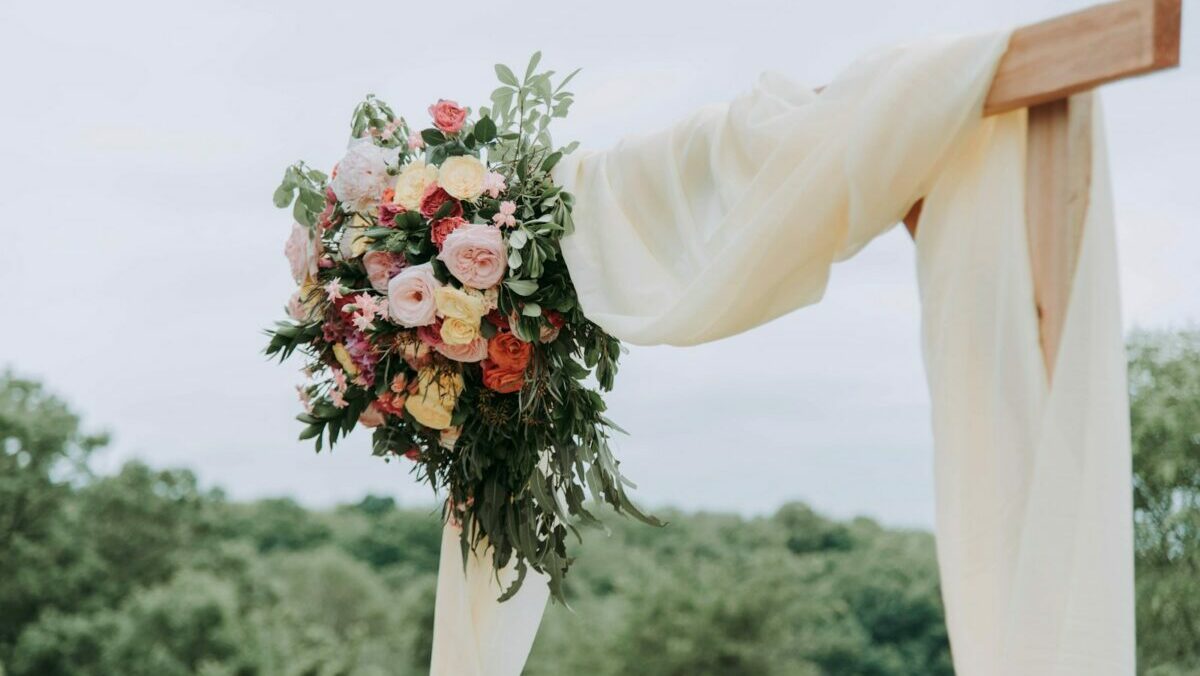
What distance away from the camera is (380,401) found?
2.77 meters

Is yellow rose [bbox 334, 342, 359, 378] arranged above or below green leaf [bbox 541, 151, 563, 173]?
below

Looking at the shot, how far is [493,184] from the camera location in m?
2.62

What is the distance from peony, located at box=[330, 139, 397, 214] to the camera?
2.77 metres

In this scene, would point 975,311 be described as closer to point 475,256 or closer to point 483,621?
point 475,256

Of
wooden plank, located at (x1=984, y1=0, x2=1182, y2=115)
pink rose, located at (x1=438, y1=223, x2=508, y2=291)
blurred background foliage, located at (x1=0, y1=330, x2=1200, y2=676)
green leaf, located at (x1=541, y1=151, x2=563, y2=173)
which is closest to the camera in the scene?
wooden plank, located at (x1=984, y1=0, x2=1182, y2=115)

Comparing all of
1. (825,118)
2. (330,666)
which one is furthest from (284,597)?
(825,118)

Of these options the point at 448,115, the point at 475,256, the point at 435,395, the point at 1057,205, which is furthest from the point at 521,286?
the point at 1057,205

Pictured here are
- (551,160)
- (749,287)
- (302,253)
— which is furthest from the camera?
(302,253)

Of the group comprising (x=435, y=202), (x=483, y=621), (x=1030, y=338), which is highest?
(x=435, y=202)

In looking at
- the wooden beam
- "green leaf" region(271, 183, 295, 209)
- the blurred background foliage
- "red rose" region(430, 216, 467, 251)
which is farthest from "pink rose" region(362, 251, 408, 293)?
the blurred background foliage

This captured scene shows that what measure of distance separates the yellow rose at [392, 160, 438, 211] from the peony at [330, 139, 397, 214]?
0.10 meters

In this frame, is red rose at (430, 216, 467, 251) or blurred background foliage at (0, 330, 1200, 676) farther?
blurred background foliage at (0, 330, 1200, 676)

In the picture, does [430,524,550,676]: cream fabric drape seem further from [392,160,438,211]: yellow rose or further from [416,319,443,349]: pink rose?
[392,160,438,211]: yellow rose

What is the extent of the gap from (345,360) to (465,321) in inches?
14.2
